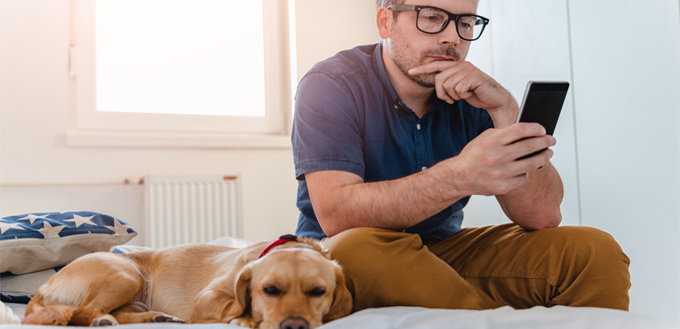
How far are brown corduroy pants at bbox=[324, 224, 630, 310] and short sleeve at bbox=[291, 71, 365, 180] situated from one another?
19 centimetres

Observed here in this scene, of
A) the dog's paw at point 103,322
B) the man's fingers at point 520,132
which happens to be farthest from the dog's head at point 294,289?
the man's fingers at point 520,132

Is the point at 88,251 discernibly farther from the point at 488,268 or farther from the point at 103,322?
the point at 488,268

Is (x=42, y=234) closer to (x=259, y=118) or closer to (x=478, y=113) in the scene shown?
(x=478, y=113)

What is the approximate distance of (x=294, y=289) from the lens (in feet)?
3.50

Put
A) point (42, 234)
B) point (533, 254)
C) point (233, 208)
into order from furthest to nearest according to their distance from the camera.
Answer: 1. point (233, 208)
2. point (42, 234)
3. point (533, 254)

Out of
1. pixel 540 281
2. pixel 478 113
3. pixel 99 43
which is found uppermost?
pixel 99 43

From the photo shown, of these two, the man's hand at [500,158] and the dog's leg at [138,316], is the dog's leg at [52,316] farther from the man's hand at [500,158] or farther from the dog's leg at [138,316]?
the man's hand at [500,158]

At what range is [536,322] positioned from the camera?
0.90m

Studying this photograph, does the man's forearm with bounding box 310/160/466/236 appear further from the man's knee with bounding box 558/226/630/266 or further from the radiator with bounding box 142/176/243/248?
the radiator with bounding box 142/176/243/248

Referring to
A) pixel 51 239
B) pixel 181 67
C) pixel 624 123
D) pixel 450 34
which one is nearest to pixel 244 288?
pixel 450 34

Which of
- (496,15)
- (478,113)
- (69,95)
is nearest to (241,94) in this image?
(69,95)

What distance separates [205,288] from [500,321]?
0.67 meters

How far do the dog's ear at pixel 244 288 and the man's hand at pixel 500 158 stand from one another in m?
0.48

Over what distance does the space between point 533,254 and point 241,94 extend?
8.19 ft
